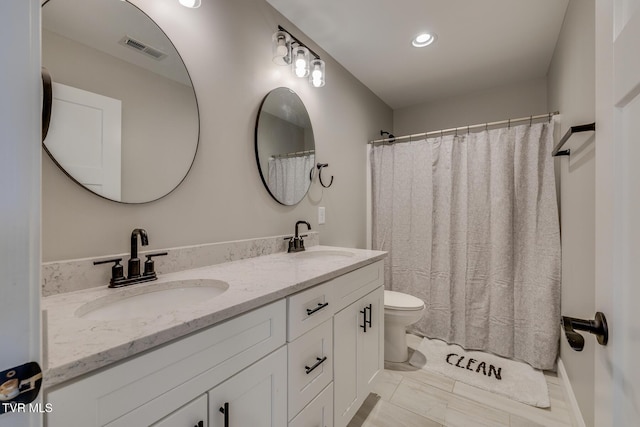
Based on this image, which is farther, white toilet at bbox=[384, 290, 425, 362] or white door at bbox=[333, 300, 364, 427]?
white toilet at bbox=[384, 290, 425, 362]

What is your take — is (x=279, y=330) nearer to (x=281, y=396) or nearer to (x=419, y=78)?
(x=281, y=396)

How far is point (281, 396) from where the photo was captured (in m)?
0.92

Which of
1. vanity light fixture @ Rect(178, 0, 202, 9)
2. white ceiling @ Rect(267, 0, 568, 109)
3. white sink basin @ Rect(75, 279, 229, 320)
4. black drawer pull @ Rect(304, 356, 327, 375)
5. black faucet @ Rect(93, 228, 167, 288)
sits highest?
white ceiling @ Rect(267, 0, 568, 109)

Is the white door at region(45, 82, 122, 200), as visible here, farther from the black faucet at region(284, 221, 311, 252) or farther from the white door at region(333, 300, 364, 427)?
the white door at region(333, 300, 364, 427)

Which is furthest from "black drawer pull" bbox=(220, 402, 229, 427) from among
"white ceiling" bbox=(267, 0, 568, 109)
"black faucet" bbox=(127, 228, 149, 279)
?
"white ceiling" bbox=(267, 0, 568, 109)

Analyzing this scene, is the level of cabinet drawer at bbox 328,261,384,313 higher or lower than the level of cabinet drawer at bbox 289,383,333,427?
higher

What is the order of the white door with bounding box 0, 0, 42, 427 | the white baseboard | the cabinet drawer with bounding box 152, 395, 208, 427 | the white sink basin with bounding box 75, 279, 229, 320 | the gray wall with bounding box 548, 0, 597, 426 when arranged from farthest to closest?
the white baseboard, the gray wall with bounding box 548, 0, 597, 426, the white sink basin with bounding box 75, 279, 229, 320, the cabinet drawer with bounding box 152, 395, 208, 427, the white door with bounding box 0, 0, 42, 427

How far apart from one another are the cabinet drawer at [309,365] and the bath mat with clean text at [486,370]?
1218mm

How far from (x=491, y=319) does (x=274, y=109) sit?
7.58 ft

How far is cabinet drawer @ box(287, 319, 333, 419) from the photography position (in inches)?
38.4

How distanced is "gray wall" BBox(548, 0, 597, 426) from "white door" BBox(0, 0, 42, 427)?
69.3 inches

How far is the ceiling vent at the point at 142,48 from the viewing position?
40.8 inches

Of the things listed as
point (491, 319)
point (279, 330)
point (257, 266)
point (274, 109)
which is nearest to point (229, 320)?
point (279, 330)

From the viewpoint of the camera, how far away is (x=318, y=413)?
1.11 m
